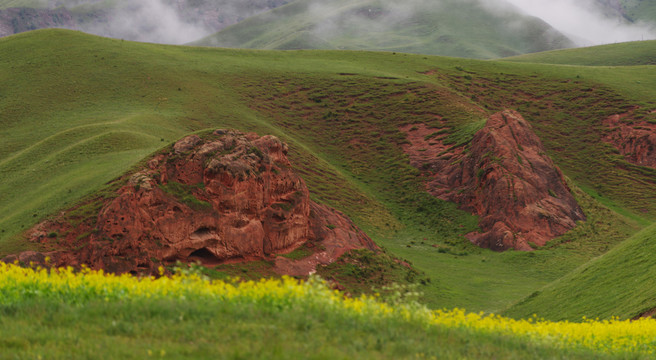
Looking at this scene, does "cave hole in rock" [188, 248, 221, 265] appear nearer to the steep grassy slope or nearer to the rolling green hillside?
the rolling green hillside

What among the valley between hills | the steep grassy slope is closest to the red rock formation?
the valley between hills

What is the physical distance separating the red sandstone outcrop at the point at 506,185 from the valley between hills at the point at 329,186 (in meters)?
0.22

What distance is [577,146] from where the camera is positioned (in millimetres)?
70812

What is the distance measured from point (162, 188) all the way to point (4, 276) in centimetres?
1464

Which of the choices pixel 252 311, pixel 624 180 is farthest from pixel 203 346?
pixel 624 180

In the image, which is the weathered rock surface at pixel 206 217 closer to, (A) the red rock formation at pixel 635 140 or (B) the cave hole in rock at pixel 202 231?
(B) the cave hole in rock at pixel 202 231

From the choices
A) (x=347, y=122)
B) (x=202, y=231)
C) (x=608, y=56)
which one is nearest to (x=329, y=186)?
(x=347, y=122)

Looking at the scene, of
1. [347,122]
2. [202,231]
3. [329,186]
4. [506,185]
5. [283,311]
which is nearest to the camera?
[283,311]

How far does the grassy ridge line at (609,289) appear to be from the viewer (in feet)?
65.2

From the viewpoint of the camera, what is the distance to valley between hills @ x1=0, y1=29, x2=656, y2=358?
11.0m

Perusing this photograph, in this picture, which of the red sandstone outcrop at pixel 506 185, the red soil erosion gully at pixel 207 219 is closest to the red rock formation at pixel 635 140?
the red sandstone outcrop at pixel 506 185

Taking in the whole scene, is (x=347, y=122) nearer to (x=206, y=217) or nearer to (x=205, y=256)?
(x=206, y=217)

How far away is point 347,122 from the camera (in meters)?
70.9

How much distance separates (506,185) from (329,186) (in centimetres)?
1620
